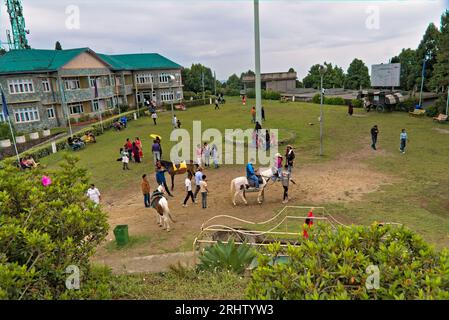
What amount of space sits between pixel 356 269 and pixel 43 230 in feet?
13.7

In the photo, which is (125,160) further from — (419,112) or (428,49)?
(428,49)

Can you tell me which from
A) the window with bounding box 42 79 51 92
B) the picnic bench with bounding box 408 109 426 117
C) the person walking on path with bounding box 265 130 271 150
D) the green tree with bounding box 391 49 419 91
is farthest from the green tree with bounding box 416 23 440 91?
the window with bounding box 42 79 51 92

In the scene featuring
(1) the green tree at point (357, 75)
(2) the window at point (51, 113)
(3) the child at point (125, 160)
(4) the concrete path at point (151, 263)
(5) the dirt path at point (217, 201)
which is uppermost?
(1) the green tree at point (357, 75)

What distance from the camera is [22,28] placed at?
1834 inches

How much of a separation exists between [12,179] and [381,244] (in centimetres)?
531

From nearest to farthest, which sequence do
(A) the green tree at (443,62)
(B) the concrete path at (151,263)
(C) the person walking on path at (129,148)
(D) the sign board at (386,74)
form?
1. (B) the concrete path at (151,263)
2. (C) the person walking on path at (129,148)
3. (A) the green tree at (443,62)
4. (D) the sign board at (386,74)

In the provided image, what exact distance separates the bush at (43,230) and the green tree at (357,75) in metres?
65.0

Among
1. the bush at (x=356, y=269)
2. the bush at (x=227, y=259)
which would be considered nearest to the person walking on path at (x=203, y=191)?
the bush at (x=227, y=259)

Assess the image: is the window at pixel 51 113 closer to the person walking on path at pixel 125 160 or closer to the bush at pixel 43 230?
the person walking on path at pixel 125 160

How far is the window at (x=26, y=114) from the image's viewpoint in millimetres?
33750

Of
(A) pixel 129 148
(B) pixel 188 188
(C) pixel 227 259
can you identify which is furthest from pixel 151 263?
(A) pixel 129 148
